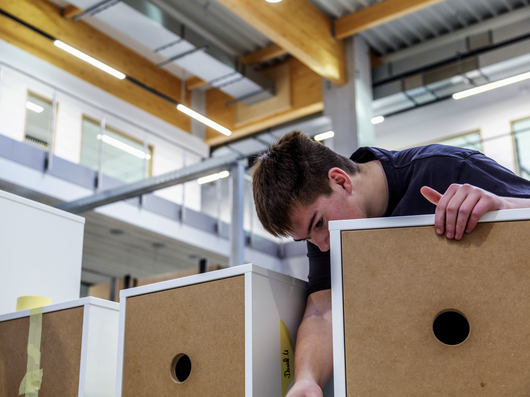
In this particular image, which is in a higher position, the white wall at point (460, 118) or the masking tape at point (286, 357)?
the white wall at point (460, 118)

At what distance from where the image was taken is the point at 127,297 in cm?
113

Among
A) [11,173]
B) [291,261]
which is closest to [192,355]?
[11,173]

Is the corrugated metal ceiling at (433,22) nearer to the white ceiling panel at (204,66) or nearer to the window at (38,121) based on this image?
the white ceiling panel at (204,66)

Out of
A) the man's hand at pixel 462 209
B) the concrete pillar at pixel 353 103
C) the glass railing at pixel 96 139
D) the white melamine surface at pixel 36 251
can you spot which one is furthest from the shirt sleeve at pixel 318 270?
the concrete pillar at pixel 353 103

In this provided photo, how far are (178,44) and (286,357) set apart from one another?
582 cm

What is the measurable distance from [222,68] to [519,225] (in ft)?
21.1

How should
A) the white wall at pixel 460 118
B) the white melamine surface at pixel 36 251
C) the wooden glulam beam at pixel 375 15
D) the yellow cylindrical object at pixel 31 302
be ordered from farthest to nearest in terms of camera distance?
the white wall at pixel 460 118
the wooden glulam beam at pixel 375 15
the white melamine surface at pixel 36 251
the yellow cylindrical object at pixel 31 302

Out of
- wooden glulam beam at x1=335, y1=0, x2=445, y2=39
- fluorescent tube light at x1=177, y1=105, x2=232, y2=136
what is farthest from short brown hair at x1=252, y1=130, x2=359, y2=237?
fluorescent tube light at x1=177, y1=105, x2=232, y2=136

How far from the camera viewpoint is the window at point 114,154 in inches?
242

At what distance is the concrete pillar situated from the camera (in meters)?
6.23

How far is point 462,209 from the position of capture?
2.54 feet

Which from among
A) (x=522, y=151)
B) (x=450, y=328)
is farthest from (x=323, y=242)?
(x=522, y=151)

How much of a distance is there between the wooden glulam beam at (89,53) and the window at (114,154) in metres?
0.92

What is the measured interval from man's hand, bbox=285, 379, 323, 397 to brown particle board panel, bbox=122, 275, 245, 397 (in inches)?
3.3
